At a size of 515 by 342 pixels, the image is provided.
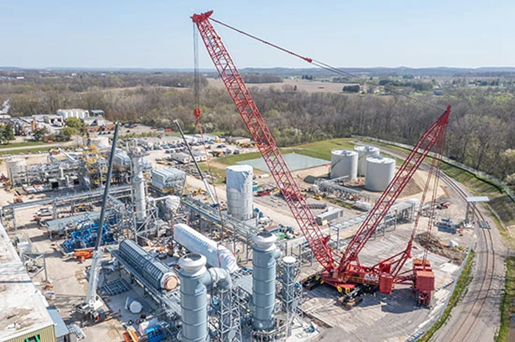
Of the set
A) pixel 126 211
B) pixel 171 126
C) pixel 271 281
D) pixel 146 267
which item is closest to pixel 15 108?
pixel 171 126

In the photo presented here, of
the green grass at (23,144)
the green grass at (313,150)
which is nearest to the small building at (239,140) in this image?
the green grass at (313,150)

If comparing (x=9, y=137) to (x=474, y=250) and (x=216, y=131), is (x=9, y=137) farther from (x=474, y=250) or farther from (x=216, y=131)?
(x=474, y=250)

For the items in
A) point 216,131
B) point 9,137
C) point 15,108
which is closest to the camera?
point 9,137

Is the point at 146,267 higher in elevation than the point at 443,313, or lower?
higher

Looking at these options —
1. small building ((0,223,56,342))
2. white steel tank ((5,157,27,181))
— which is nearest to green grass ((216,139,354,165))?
white steel tank ((5,157,27,181))

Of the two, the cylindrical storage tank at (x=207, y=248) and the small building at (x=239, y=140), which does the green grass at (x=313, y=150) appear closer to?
the small building at (x=239, y=140)

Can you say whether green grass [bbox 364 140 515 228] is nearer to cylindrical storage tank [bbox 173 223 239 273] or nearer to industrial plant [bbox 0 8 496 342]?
industrial plant [bbox 0 8 496 342]

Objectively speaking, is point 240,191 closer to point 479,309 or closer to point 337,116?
point 479,309

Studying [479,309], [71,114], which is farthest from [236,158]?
[71,114]
